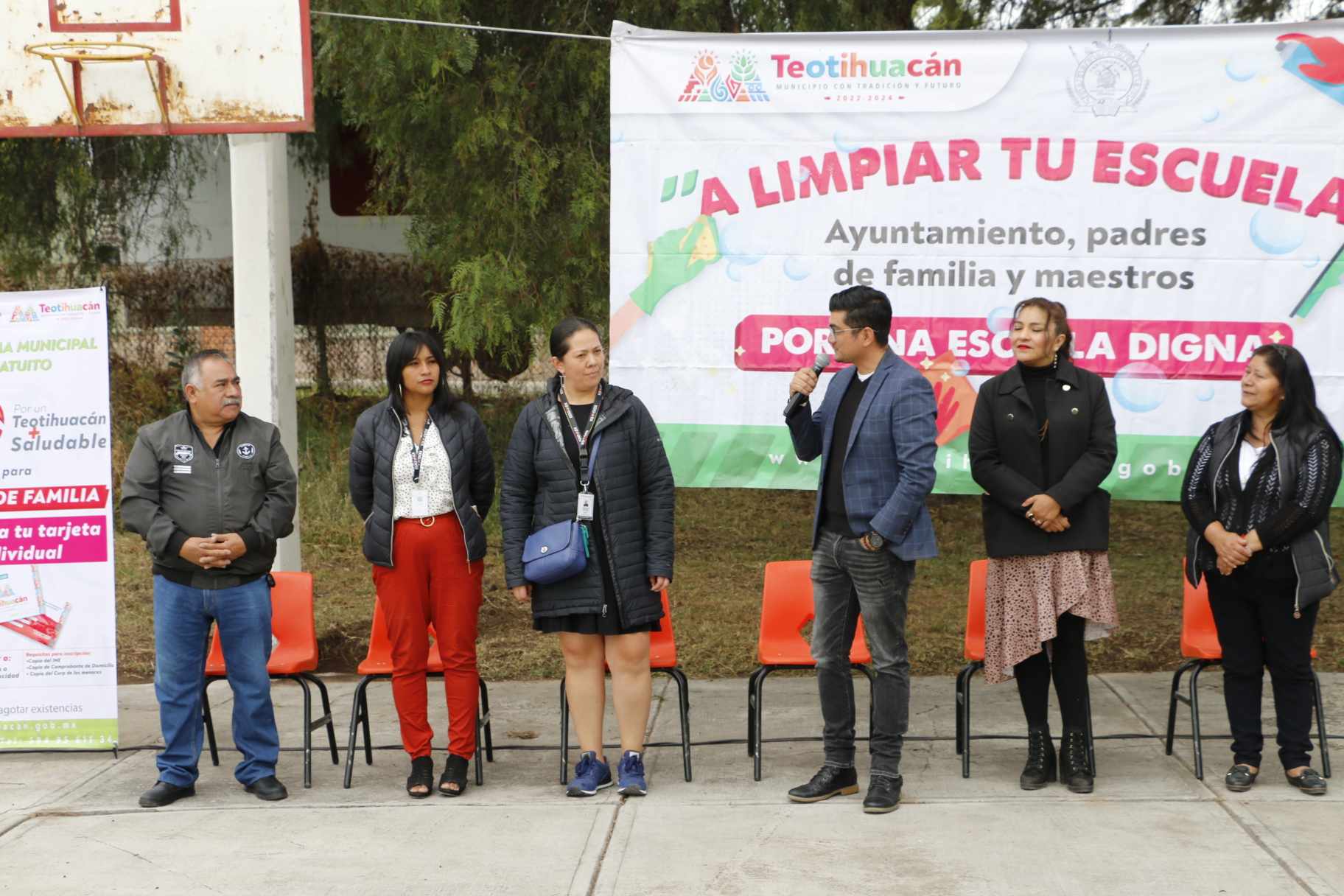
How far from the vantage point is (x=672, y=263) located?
249 inches

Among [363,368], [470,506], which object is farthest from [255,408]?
[363,368]

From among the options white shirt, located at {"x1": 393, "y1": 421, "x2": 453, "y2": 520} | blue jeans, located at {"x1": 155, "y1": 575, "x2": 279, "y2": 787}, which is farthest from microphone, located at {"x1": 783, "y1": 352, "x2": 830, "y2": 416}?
blue jeans, located at {"x1": 155, "y1": 575, "x2": 279, "y2": 787}

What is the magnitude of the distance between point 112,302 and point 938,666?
11869 millimetres

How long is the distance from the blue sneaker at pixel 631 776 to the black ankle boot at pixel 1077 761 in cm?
159

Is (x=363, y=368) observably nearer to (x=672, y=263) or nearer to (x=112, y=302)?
(x=112, y=302)

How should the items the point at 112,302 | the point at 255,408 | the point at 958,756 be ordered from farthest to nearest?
the point at 112,302 < the point at 255,408 < the point at 958,756

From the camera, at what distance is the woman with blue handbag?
16.6 ft

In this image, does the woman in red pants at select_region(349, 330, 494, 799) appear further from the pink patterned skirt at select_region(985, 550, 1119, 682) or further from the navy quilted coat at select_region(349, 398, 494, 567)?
the pink patterned skirt at select_region(985, 550, 1119, 682)

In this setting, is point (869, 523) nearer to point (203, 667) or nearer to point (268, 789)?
point (268, 789)

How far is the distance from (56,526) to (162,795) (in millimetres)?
1325

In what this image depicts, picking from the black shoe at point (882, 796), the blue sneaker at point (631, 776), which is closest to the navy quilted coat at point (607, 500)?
the blue sneaker at point (631, 776)

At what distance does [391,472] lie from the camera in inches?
204

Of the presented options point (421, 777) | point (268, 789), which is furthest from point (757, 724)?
point (268, 789)

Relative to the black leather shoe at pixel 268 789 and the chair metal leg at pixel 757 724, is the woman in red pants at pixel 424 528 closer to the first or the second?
the black leather shoe at pixel 268 789
